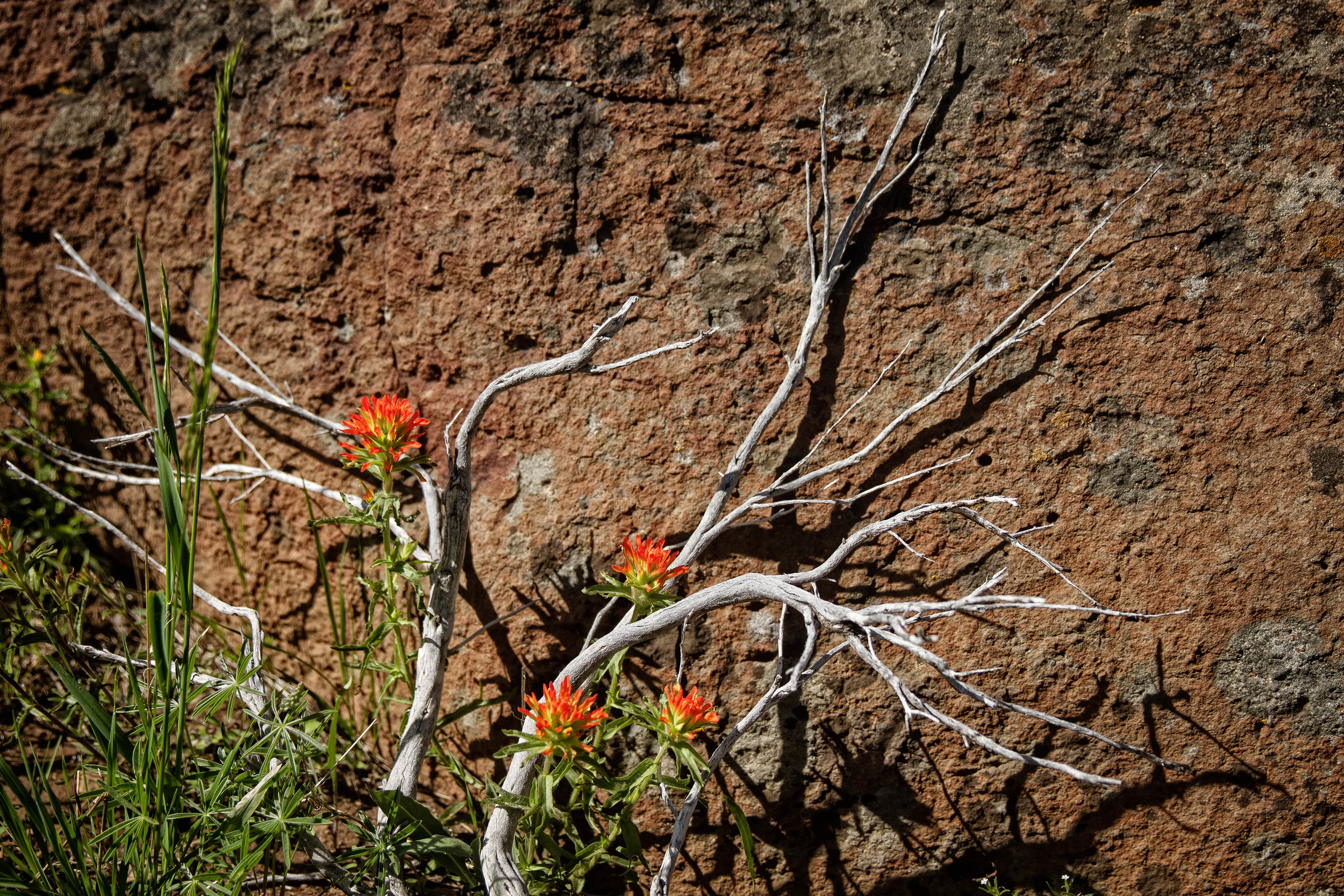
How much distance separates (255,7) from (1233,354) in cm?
261

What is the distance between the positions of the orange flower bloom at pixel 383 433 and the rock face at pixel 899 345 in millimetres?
320

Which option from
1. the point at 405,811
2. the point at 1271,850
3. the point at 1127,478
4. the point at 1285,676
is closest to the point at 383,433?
the point at 405,811

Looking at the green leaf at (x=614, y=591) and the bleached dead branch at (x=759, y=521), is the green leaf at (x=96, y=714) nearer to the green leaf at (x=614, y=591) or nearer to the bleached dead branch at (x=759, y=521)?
the bleached dead branch at (x=759, y=521)

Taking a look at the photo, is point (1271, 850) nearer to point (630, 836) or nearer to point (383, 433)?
point (630, 836)

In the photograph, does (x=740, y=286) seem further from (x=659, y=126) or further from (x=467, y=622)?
(x=467, y=622)

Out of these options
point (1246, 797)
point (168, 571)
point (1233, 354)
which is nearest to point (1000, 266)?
point (1233, 354)

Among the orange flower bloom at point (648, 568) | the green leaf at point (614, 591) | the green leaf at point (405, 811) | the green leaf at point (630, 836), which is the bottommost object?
the green leaf at point (630, 836)

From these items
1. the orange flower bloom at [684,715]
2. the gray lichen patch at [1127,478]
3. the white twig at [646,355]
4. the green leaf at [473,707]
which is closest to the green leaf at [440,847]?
the green leaf at [473,707]

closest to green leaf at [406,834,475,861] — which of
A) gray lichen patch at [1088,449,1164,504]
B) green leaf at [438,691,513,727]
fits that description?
green leaf at [438,691,513,727]

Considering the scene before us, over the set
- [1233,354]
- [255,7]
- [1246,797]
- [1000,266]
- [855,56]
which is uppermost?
[255,7]

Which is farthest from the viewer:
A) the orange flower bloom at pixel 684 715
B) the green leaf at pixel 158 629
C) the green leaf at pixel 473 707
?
the green leaf at pixel 473 707

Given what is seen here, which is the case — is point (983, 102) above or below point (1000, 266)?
above

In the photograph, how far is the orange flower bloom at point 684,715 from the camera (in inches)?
65.8

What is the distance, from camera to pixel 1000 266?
A: 1.94 m
